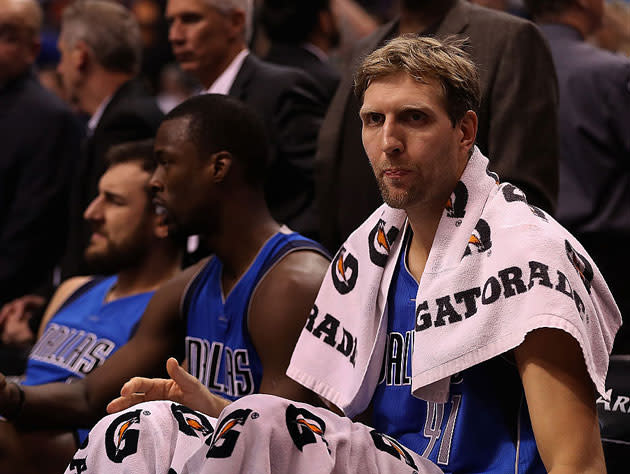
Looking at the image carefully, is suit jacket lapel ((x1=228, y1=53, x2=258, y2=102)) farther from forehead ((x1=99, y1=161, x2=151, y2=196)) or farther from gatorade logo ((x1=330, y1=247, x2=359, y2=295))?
gatorade logo ((x1=330, y1=247, x2=359, y2=295))

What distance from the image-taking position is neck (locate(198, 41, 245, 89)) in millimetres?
4144

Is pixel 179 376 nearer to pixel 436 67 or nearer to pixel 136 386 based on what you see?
pixel 136 386

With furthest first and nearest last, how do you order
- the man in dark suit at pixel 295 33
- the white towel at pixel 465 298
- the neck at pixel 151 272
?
1. the man in dark suit at pixel 295 33
2. the neck at pixel 151 272
3. the white towel at pixel 465 298

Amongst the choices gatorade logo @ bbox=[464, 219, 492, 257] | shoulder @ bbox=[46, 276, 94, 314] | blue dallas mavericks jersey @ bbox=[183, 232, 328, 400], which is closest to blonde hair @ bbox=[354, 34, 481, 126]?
gatorade logo @ bbox=[464, 219, 492, 257]

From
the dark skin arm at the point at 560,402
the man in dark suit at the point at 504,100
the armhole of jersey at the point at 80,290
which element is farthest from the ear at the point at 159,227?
the dark skin arm at the point at 560,402

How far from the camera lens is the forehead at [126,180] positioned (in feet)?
12.5

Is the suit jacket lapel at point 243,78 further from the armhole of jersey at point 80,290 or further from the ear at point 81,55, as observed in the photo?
the ear at point 81,55

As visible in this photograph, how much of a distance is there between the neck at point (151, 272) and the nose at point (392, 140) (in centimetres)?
166

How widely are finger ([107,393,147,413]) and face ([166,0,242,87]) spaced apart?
1992mm

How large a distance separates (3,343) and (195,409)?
2224mm

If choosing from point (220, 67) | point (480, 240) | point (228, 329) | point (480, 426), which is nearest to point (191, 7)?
point (220, 67)

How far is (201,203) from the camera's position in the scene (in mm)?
3078

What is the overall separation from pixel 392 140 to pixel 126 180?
180 centimetres

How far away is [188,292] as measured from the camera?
3.13 m
